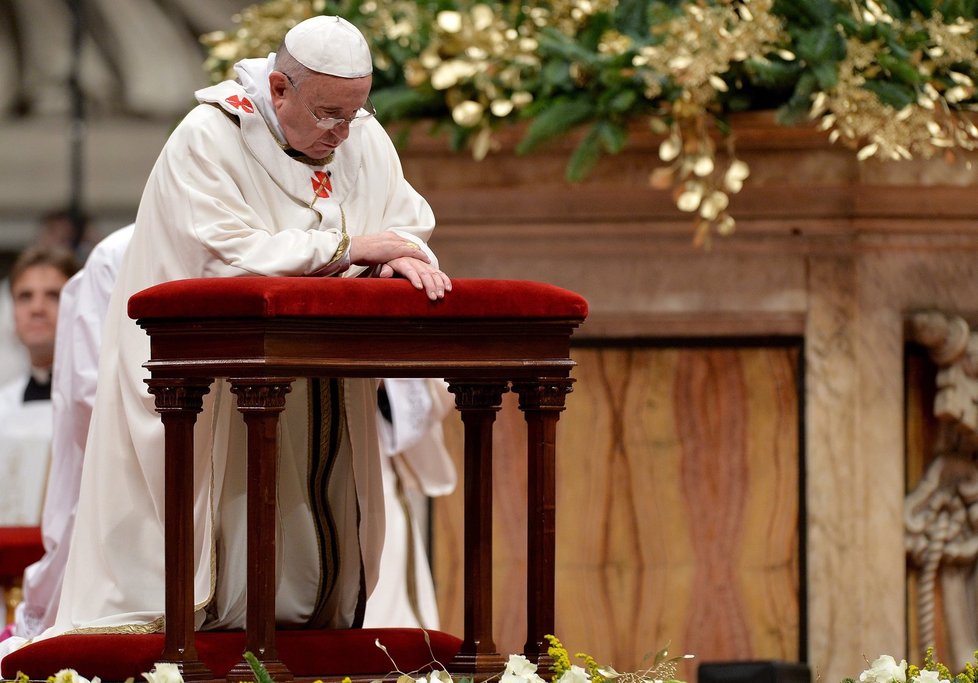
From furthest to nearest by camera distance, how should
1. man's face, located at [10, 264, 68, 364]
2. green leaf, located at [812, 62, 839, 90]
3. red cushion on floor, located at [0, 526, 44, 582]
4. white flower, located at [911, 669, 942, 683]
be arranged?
man's face, located at [10, 264, 68, 364]
red cushion on floor, located at [0, 526, 44, 582]
green leaf, located at [812, 62, 839, 90]
white flower, located at [911, 669, 942, 683]

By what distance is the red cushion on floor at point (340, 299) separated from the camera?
4.27 metres

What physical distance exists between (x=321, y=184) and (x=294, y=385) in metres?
0.49

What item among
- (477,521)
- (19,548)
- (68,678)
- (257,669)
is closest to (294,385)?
(477,521)

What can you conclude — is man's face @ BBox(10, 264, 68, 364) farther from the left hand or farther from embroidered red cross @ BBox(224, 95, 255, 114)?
the left hand

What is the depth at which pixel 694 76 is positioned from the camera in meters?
6.48

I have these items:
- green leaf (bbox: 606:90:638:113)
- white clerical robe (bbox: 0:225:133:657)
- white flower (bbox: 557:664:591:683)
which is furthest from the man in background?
white flower (bbox: 557:664:591:683)

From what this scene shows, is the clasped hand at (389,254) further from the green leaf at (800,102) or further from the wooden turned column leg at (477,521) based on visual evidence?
Answer: the green leaf at (800,102)

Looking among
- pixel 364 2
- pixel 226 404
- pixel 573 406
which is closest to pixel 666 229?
pixel 573 406

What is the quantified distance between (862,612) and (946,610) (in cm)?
33

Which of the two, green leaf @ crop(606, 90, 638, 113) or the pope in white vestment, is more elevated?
green leaf @ crop(606, 90, 638, 113)

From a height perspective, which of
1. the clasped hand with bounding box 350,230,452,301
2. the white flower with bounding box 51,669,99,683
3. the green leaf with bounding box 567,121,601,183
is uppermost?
the green leaf with bounding box 567,121,601,183

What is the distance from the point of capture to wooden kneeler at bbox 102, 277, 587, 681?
430 centimetres

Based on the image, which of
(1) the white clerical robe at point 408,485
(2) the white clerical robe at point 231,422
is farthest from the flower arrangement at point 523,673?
(1) the white clerical robe at point 408,485

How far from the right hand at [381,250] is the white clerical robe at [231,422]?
0.05 meters
